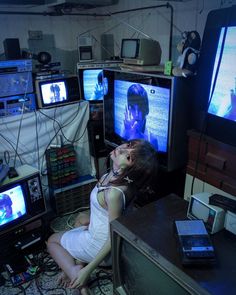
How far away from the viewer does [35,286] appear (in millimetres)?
→ 1572

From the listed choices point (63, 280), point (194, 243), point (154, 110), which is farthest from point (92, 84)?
point (194, 243)

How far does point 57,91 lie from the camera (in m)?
2.22

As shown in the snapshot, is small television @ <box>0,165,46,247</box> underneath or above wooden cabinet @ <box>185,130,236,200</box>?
underneath

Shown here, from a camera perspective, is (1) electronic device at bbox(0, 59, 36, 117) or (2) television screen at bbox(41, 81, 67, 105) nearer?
(1) electronic device at bbox(0, 59, 36, 117)

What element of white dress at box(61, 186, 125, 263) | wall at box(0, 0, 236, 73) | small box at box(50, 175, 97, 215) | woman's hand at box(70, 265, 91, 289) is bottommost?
small box at box(50, 175, 97, 215)

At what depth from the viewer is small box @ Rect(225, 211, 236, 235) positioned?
0.93 meters

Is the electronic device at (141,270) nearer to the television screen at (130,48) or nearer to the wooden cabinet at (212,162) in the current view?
the wooden cabinet at (212,162)

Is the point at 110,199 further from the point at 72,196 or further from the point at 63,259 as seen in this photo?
the point at 72,196

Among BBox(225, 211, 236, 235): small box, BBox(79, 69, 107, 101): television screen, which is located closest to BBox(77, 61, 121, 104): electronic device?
BBox(79, 69, 107, 101): television screen

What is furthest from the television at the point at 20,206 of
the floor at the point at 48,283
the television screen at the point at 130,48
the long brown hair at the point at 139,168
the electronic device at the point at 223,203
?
the electronic device at the point at 223,203

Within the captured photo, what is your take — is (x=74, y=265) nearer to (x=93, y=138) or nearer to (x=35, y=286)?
(x=35, y=286)

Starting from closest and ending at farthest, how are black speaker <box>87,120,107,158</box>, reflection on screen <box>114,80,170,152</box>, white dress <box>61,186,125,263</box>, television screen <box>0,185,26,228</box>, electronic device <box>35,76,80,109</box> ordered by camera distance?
white dress <box>61,186,125,263</box>
reflection on screen <box>114,80,170,152</box>
television screen <box>0,185,26,228</box>
electronic device <box>35,76,80,109</box>
black speaker <box>87,120,107,158</box>

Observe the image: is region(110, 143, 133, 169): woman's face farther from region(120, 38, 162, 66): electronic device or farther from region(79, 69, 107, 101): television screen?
region(79, 69, 107, 101): television screen

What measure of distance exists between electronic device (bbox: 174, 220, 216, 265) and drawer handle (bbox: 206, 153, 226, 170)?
364 millimetres
